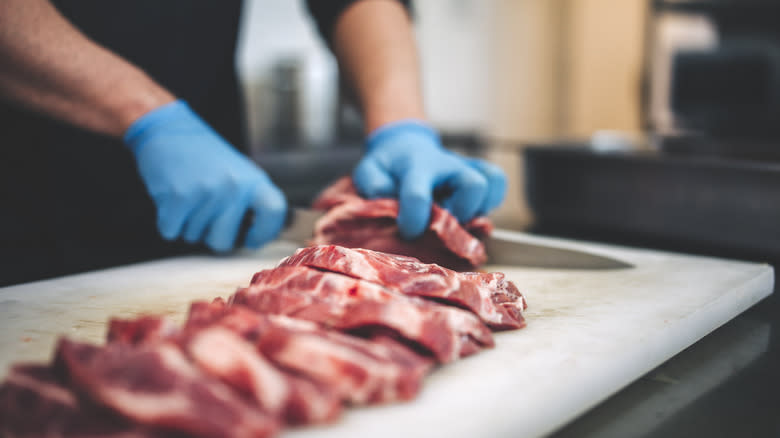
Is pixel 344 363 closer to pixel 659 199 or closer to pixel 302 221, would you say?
pixel 302 221

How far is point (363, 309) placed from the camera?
106cm

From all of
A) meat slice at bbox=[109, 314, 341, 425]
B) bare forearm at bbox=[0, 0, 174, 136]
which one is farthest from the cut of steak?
meat slice at bbox=[109, 314, 341, 425]

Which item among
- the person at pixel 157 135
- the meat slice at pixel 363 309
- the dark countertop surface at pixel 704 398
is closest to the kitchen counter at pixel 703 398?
the dark countertop surface at pixel 704 398

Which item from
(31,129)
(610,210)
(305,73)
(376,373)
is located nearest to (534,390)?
(376,373)

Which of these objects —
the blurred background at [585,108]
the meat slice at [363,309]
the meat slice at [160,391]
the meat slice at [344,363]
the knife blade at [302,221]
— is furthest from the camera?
the blurred background at [585,108]

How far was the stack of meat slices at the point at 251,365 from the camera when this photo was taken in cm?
78

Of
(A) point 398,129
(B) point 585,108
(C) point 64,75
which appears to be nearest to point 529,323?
(A) point 398,129

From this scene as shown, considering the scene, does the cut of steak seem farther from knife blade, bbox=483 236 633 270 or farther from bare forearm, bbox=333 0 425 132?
bare forearm, bbox=333 0 425 132

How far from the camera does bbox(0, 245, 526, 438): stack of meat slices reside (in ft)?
2.57

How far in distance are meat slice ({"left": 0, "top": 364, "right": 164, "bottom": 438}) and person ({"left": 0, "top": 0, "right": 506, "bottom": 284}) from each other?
2.82 ft

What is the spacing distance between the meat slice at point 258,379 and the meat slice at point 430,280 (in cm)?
40

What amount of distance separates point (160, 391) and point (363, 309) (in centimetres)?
37

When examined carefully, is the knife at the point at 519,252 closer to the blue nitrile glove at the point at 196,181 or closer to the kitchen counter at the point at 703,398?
the blue nitrile glove at the point at 196,181

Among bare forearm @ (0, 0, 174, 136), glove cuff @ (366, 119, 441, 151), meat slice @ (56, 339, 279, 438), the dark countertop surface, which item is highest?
bare forearm @ (0, 0, 174, 136)
